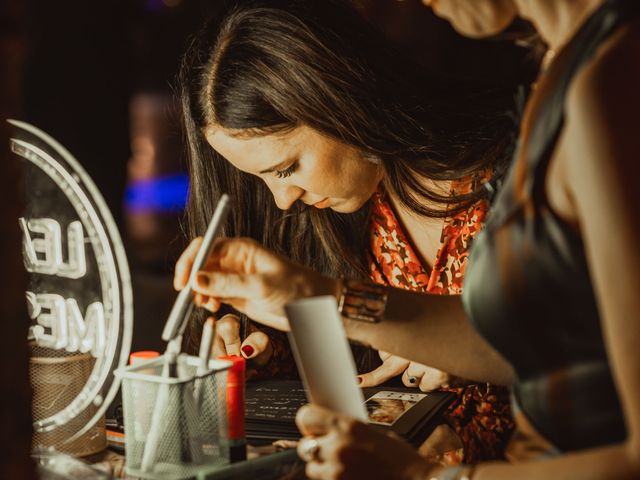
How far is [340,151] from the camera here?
2176 mm

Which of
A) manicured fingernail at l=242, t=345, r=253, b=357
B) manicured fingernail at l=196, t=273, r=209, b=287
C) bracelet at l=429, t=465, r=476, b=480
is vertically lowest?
manicured fingernail at l=242, t=345, r=253, b=357

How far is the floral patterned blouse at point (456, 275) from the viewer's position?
1.95m

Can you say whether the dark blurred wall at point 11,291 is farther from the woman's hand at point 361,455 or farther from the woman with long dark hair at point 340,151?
the woman with long dark hair at point 340,151

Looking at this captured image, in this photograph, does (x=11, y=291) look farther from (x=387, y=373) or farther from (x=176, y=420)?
(x=387, y=373)

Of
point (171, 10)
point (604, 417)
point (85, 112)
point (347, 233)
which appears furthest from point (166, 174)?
point (604, 417)

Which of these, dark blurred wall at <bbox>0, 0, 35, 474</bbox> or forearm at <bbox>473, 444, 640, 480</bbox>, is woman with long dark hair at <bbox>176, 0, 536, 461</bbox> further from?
dark blurred wall at <bbox>0, 0, 35, 474</bbox>

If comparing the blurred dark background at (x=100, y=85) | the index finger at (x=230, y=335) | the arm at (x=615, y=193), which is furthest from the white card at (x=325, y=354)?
the blurred dark background at (x=100, y=85)

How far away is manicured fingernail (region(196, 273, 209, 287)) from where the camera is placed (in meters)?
1.46

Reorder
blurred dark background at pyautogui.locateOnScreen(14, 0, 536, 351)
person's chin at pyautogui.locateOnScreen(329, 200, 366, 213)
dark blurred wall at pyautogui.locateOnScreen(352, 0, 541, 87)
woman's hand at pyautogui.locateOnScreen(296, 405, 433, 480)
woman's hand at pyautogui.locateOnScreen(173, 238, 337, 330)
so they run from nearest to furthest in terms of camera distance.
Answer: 1. woman's hand at pyautogui.locateOnScreen(296, 405, 433, 480)
2. woman's hand at pyautogui.locateOnScreen(173, 238, 337, 330)
3. person's chin at pyautogui.locateOnScreen(329, 200, 366, 213)
4. blurred dark background at pyautogui.locateOnScreen(14, 0, 536, 351)
5. dark blurred wall at pyautogui.locateOnScreen(352, 0, 541, 87)

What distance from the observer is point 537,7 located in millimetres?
1193

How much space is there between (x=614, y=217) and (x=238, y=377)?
2.57 ft

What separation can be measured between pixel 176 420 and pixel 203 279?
0.24 m

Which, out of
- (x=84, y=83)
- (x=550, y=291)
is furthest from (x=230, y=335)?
(x=84, y=83)

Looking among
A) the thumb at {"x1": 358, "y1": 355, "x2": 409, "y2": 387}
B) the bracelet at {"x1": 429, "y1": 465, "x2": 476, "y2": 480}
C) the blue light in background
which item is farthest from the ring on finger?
the blue light in background
